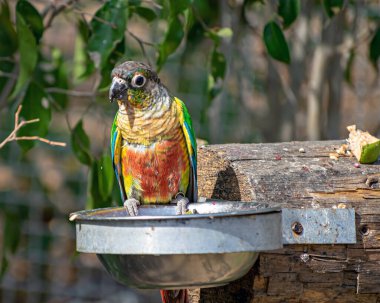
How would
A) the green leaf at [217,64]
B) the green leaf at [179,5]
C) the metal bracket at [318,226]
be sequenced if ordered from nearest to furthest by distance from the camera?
the metal bracket at [318,226] < the green leaf at [179,5] < the green leaf at [217,64]

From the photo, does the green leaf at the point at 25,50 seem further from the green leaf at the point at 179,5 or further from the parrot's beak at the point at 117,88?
the green leaf at the point at 179,5

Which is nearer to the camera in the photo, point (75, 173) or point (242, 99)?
point (242, 99)

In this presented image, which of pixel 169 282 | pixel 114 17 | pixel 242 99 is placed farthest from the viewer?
pixel 242 99

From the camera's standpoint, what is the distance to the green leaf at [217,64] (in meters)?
3.61

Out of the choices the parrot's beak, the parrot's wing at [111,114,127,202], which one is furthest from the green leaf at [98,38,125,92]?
the parrot's beak

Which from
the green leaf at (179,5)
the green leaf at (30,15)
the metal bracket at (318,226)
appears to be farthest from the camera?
the green leaf at (30,15)

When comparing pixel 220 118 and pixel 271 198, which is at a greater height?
pixel 220 118

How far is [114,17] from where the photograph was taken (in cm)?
334

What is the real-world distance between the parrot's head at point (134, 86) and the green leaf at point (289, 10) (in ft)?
2.16

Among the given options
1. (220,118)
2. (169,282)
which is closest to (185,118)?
(169,282)

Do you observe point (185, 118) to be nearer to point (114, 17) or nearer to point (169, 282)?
point (114, 17)

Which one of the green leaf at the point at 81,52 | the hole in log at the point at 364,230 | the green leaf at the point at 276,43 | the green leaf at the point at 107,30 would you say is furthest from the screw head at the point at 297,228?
the green leaf at the point at 81,52

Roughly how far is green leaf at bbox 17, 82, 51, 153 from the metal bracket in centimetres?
129

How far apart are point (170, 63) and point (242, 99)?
1.12 m
